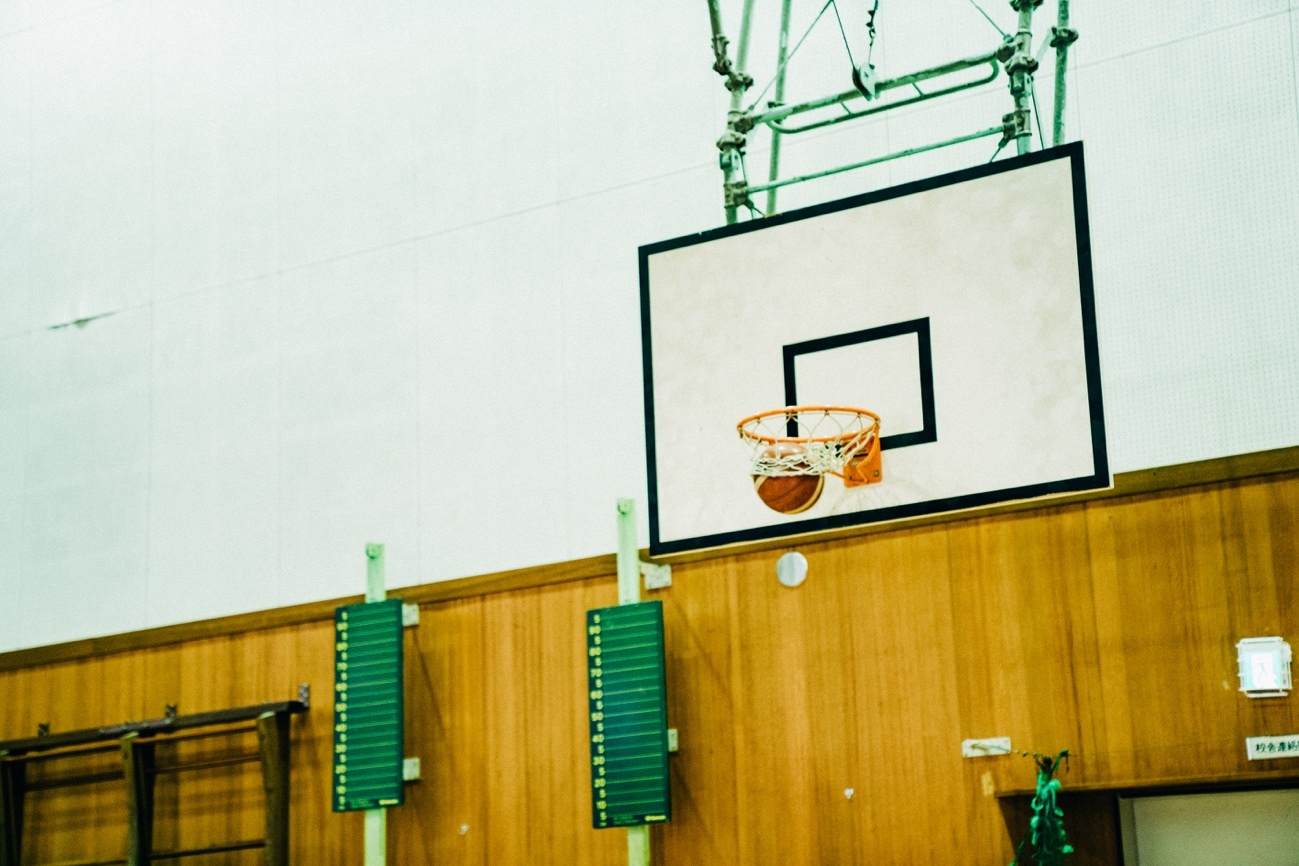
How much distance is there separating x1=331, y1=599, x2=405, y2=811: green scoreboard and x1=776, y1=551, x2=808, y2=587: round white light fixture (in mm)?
2009

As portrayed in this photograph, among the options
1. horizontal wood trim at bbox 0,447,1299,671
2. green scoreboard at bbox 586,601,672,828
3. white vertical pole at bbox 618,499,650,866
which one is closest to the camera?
horizontal wood trim at bbox 0,447,1299,671

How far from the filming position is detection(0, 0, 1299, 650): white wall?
23.3ft

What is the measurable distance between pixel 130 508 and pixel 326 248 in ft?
6.40

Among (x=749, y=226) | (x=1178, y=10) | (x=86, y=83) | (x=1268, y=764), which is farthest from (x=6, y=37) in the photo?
(x=1268, y=764)

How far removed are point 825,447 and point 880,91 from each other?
1584 millimetres

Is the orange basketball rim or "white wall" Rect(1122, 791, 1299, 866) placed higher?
the orange basketball rim

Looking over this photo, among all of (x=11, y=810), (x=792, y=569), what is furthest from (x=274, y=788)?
(x=792, y=569)

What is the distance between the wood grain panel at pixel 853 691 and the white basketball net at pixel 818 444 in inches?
35.1

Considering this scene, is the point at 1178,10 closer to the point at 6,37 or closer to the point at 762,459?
the point at 762,459

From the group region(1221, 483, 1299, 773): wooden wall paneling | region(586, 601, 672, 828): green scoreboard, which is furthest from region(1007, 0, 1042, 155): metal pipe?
region(586, 601, 672, 828): green scoreboard

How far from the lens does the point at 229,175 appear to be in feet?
32.1

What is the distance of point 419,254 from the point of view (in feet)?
29.7

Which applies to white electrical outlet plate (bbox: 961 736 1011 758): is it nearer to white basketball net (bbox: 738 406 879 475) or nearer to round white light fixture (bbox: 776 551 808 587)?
round white light fixture (bbox: 776 551 808 587)

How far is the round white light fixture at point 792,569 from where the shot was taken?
7.44 metres
